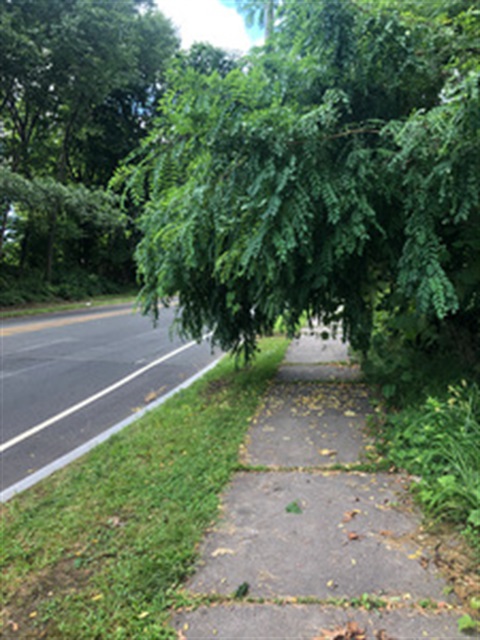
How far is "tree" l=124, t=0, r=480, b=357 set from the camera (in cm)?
369

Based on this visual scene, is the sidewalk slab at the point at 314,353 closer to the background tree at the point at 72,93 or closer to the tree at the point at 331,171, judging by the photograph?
the tree at the point at 331,171

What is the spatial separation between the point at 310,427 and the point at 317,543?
2.11 m

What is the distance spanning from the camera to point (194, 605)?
93.9 inches

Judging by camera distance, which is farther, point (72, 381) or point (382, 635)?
point (72, 381)

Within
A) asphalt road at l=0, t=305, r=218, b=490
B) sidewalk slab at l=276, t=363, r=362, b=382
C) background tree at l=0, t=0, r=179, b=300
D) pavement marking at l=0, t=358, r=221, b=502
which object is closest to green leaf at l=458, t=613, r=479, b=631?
pavement marking at l=0, t=358, r=221, b=502

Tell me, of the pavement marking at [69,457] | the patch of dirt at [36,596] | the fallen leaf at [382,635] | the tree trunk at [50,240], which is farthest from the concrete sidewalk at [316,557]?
the tree trunk at [50,240]

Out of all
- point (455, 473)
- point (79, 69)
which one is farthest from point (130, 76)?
point (455, 473)

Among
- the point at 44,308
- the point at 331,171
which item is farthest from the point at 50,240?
the point at 331,171

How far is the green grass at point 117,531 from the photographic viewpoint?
93.7 inches

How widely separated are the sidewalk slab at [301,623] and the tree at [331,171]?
2036mm

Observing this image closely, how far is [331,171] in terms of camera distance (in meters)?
4.05

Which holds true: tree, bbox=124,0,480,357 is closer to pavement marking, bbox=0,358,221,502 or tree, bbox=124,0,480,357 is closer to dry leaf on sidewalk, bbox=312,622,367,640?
pavement marking, bbox=0,358,221,502

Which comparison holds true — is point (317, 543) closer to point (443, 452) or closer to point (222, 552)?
point (222, 552)

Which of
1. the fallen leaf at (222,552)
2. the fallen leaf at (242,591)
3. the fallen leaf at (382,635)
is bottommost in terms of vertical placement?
the fallen leaf at (222,552)
